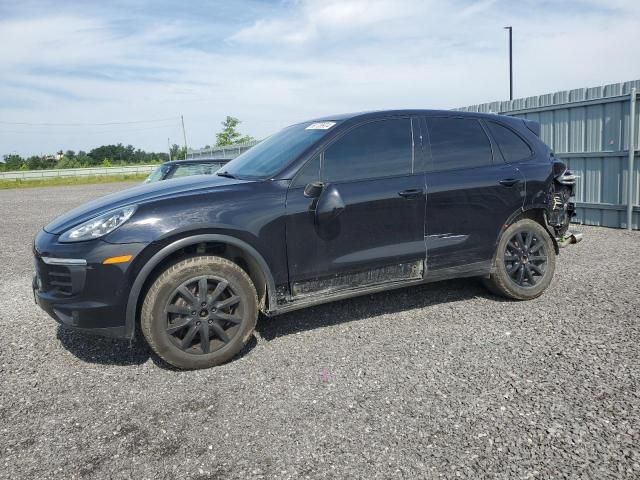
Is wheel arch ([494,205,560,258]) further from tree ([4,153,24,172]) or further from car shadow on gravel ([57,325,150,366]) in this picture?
tree ([4,153,24,172])

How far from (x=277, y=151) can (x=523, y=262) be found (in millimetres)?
2538

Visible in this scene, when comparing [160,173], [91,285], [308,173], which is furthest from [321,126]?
[160,173]

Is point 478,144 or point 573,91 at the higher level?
point 573,91

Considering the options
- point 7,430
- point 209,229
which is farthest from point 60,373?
point 209,229

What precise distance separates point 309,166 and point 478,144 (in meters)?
1.72

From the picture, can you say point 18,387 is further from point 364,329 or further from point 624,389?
point 624,389

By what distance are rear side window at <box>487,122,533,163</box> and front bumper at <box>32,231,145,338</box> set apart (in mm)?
3320

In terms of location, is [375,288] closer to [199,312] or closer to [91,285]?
[199,312]

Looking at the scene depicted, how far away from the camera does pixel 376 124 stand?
4.26 metres

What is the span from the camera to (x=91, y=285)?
336cm

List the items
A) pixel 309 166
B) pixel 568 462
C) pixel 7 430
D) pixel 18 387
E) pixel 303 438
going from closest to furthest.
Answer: pixel 568 462 < pixel 303 438 < pixel 7 430 < pixel 18 387 < pixel 309 166

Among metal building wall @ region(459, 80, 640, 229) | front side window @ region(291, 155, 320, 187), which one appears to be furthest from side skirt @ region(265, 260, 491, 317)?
metal building wall @ region(459, 80, 640, 229)

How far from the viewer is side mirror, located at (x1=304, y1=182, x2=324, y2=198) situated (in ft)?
12.5

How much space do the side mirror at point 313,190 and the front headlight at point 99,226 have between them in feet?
4.07
